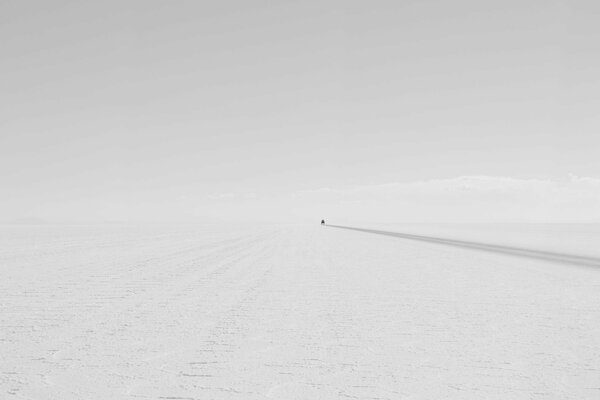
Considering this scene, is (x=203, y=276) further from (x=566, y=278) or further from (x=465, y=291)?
(x=566, y=278)

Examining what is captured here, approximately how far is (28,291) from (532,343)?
28.7ft

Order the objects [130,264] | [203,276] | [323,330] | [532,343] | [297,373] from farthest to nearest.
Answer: [130,264], [203,276], [323,330], [532,343], [297,373]

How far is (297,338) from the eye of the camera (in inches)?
224

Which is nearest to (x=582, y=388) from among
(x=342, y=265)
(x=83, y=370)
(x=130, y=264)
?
(x=83, y=370)

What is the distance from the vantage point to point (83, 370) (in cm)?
437

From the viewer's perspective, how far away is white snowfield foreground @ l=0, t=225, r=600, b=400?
3.97m

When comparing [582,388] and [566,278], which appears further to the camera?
[566,278]

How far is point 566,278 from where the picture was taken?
1242 cm

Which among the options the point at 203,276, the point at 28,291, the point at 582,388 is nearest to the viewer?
the point at 582,388

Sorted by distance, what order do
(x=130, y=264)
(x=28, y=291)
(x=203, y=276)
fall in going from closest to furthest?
(x=28, y=291)
(x=203, y=276)
(x=130, y=264)

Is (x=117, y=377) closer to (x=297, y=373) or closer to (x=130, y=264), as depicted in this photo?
(x=297, y=373)

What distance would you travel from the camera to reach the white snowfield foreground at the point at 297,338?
Result: 156 inches

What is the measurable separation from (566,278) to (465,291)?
4.36 m

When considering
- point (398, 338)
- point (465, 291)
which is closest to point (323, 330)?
point (398, 338)
